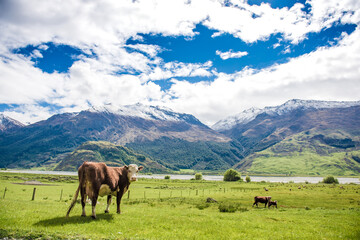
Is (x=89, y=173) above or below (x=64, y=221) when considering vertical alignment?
above

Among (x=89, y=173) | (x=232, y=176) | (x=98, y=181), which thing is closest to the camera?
(x=89, y=173)

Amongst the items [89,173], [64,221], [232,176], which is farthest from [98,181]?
[232,176]

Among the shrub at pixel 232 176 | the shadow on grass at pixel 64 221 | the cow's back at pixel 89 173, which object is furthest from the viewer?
the shrub at pixel 232 176

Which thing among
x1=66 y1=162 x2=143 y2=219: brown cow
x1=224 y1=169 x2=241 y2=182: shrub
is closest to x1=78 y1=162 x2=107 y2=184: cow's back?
x1=66 y1=162 x2=143 y2=219: brown cow

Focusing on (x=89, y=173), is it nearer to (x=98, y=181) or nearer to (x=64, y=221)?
(x=98, y=181)

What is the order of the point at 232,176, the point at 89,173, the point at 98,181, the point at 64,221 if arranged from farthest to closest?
the point at 232,176 → the point at 98,181 → the point at 89,173 → the point at 64,221

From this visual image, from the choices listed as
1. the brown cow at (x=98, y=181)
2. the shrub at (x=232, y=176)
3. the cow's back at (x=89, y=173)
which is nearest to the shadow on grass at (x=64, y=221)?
the brown cow at (x=98, y=181)

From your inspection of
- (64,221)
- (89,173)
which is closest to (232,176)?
(89,173)

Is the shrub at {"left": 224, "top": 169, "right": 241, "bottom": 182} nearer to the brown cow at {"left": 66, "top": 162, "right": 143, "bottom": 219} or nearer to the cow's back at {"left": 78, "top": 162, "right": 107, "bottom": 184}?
the brown cow at {"left": 66, "top": 162, "right": 143, "bottom": 219}

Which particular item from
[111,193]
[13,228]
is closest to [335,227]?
[111,193]

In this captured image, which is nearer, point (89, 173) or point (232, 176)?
point (89, 173)

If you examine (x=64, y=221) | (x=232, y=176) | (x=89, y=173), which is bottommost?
(x=232, y=176)

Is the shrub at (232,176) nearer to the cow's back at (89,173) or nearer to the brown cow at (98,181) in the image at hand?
the brown cow at (98,181)

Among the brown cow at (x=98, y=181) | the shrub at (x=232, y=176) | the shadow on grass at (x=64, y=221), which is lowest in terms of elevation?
the shrub at (x=232, y=176)
